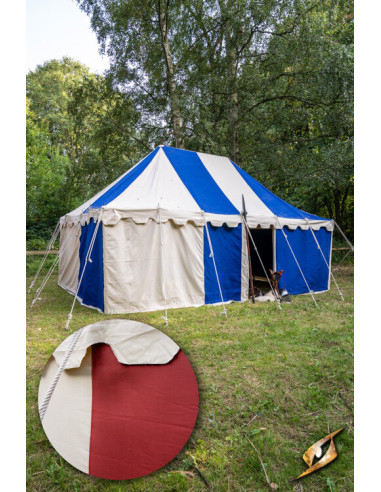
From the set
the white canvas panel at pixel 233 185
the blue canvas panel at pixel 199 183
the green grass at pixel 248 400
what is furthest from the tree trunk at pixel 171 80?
the green grass at pixel 248 400

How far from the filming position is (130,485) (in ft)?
4.38

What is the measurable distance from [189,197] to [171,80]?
4.65 m

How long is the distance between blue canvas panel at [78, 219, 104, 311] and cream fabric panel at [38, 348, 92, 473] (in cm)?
358

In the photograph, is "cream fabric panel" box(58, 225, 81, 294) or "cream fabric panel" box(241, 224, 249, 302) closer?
"cream fabric panel" box(241, 224, 249, 302)

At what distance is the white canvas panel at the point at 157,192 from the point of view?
5291 mm

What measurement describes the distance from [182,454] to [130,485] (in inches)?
11.1

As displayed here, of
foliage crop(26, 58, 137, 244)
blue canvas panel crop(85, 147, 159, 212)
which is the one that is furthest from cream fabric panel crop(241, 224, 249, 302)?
foliage crop(26, 58, 137, 244)

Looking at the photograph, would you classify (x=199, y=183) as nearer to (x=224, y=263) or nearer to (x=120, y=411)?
(x=224, y=263)

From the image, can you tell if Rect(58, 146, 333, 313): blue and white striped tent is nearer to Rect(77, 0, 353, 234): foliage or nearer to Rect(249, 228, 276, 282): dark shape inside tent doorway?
Rect(249, 228, 276, 282): dark shape inside tent doorway

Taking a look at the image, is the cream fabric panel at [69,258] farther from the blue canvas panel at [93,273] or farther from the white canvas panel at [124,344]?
the white canvas panel at [124,344]

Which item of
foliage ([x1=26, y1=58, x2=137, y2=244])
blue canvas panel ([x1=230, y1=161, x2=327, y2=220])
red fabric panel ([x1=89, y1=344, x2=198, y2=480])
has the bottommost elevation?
red fabric panel ([x1=89, y1=344, x2=198, y2=480])

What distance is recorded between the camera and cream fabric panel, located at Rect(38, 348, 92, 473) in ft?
4.39

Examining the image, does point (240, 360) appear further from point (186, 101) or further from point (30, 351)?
point (186, 101)
